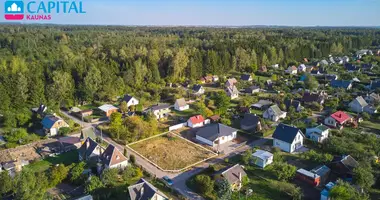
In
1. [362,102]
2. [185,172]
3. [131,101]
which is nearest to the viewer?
[185,172]

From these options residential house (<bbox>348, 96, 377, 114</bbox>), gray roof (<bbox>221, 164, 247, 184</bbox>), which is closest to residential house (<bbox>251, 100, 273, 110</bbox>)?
residential house (<bbox>348, 96, 377, 114</bbox>)

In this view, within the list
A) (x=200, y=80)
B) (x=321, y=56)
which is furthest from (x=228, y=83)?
(x=321, y=56)

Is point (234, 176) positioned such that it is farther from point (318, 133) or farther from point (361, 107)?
point (361, 107)

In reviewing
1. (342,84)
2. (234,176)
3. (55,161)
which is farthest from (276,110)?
(55,161)

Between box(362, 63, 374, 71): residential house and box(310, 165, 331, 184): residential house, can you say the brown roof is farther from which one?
box(362, 63, 374, 71): residential house

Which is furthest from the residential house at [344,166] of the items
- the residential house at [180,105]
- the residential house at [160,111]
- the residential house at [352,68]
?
the residential house at [352,68]

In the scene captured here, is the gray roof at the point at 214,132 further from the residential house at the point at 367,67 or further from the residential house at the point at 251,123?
the residential house at the point at 367,67
